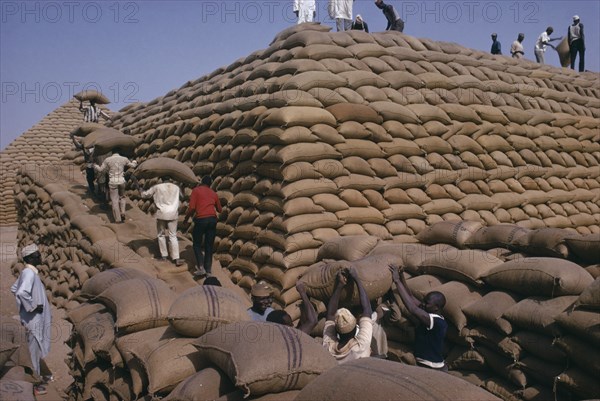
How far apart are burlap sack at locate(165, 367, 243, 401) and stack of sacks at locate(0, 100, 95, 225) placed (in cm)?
1671

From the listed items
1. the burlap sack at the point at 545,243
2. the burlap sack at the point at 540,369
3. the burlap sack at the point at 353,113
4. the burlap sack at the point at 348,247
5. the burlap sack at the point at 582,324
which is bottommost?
the burlap sack at the point at 540,369

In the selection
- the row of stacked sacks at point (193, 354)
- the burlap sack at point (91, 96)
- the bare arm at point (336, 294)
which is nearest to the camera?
the row of stacked sacks at point (193, 354)

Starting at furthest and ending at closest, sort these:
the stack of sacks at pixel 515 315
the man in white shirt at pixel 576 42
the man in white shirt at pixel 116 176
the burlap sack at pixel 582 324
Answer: the man in white shirt at pixel 576 42
the man in white shirt at pixel 116 176
the stack of sacks at pixel 515 315
the burlap sack at pixel 582 324

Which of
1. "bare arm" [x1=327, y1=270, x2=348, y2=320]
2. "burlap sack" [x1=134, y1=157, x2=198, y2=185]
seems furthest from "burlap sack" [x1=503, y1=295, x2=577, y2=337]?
"burlap sack" [x1=134, y1=157, x2=198, y2=185]

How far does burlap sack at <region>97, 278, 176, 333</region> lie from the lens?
9.95ft

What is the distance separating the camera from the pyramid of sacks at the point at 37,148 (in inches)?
673

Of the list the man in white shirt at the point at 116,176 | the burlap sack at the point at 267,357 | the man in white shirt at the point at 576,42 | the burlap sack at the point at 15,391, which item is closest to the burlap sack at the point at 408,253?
the burlap sack at the point at 267,357

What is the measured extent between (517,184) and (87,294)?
513cm

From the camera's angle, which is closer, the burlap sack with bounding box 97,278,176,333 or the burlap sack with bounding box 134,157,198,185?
the burlap sack with bounding box 97,278,176,333

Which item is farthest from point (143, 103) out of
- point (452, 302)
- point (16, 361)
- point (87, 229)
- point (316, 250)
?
point (452, 302)

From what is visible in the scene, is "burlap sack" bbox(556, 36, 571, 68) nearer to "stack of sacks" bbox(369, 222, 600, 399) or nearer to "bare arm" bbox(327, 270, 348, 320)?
"stack of sacks" bbox(369, 222, 600, 399)

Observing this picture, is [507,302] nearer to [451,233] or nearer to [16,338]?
[451,233]

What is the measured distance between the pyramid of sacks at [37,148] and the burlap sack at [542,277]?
662 inches

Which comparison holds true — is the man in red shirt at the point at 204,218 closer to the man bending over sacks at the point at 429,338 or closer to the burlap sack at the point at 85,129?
the man bending over sacks at the point at 429,338
